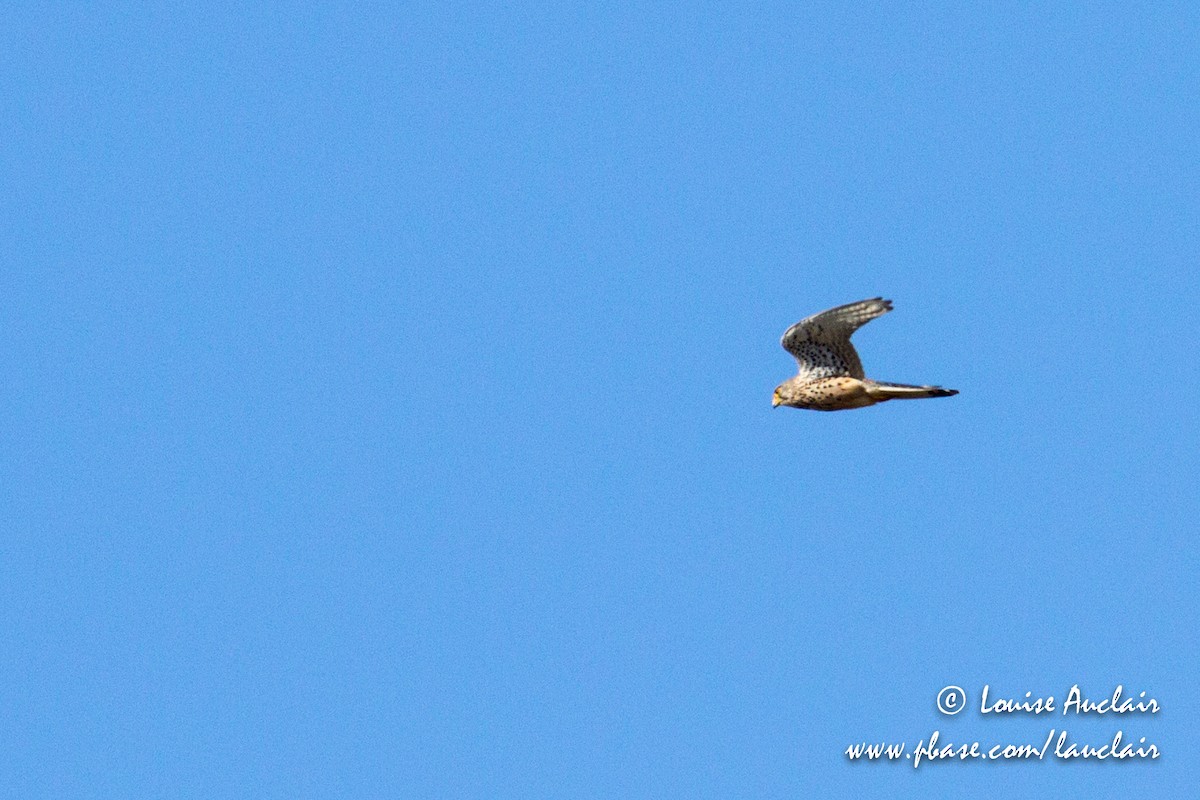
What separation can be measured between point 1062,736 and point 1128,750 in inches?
45.5

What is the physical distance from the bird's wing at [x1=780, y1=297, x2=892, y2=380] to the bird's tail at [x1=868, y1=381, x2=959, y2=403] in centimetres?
33

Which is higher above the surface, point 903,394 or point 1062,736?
point 903,394

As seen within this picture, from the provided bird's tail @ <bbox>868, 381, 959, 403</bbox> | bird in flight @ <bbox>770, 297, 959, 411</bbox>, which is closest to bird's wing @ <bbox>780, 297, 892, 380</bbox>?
bird in flight @ <bbox>770, 297, 959, 411</bbox>

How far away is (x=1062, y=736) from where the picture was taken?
4784cm

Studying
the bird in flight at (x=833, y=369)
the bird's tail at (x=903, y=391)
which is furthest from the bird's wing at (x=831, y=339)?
the bird's tail at (x=903, y=391)

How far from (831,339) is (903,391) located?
101 centimetres

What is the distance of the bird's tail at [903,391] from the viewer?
1901 inches

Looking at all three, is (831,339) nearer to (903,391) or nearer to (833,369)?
(833,369)

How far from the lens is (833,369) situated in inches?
1938

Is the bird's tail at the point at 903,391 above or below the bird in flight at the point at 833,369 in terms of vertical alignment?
below

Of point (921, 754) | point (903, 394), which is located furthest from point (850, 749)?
point (903, 394)

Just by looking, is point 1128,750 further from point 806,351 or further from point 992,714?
point 806,351

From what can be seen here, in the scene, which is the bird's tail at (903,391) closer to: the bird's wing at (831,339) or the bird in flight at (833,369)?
the bird in flight at (833,369)

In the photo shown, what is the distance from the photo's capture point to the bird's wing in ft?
158
